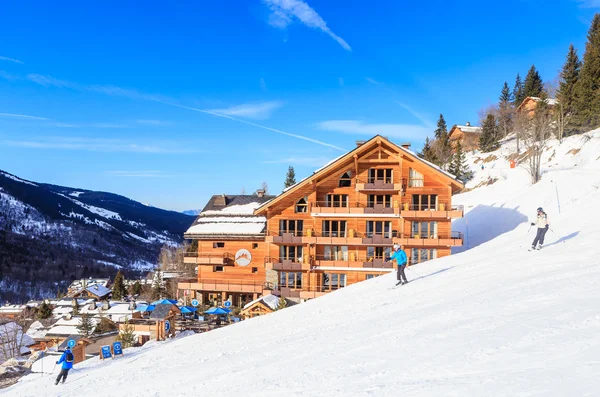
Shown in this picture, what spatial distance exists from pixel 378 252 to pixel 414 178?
6837 millimetres

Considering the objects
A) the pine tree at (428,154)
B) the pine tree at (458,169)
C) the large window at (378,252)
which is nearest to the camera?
the large window at (378,252)

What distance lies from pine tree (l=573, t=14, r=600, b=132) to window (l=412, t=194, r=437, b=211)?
29367mm

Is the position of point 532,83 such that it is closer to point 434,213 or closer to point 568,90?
point 568,90

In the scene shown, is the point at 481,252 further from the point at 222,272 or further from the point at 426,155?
the point at 426,155

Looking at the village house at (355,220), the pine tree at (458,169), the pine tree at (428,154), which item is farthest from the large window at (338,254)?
the pine tree at (428,154)

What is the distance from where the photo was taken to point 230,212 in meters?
42.0

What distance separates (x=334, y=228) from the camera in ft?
119

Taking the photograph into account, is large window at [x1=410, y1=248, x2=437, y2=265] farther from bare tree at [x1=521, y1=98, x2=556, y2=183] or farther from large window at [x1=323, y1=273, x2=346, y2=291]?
bare tree at [x1=521, y1=98, x2=556, y2=183]

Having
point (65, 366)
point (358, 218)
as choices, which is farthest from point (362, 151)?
point (65, 366)

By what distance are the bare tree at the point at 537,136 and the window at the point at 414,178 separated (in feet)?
49.5

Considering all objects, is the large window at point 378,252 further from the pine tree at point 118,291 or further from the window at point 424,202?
the pine tree at point 118,291

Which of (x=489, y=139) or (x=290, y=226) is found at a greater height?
(x=489, y=139)

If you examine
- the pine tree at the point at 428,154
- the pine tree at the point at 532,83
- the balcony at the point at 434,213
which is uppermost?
the pine tree at the point at 532,83

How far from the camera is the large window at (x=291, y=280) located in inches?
1427
